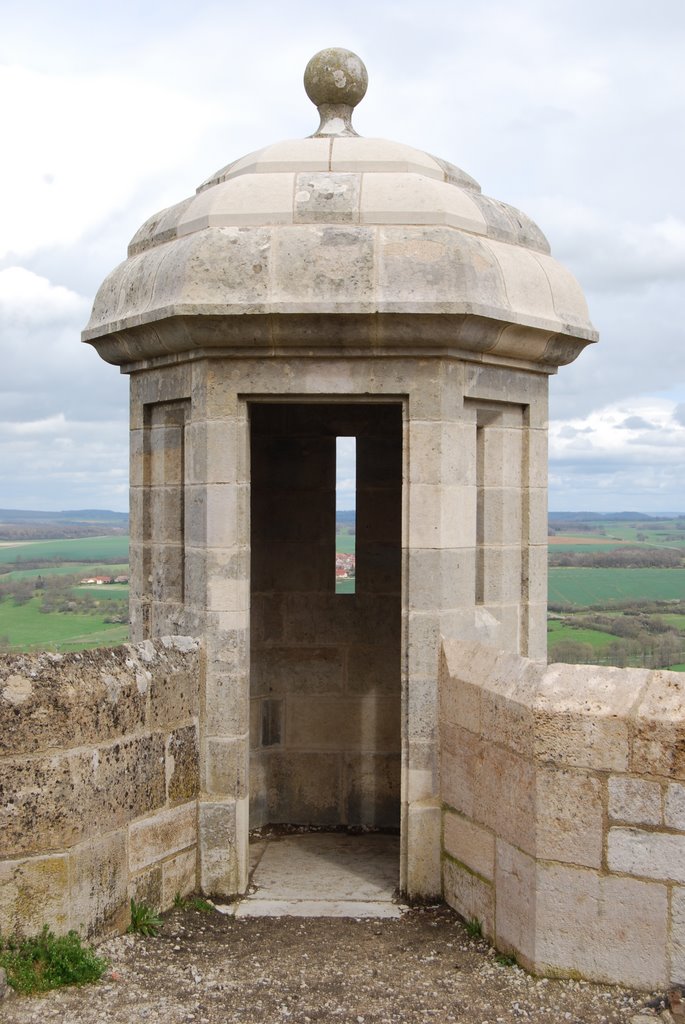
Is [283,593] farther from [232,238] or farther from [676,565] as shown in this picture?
[676,565]

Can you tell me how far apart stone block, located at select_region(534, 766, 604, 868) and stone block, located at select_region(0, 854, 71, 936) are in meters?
2.04

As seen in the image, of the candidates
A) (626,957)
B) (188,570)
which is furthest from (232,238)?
(626,957)

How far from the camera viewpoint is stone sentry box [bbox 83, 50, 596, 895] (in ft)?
16.6

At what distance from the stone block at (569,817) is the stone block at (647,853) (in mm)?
64

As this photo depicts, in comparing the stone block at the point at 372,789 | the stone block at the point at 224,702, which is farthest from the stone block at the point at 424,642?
the stone block at the point at 372,789

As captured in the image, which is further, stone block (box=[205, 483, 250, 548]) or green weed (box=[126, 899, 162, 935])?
stone block (box=[205, 483, 250, 548])

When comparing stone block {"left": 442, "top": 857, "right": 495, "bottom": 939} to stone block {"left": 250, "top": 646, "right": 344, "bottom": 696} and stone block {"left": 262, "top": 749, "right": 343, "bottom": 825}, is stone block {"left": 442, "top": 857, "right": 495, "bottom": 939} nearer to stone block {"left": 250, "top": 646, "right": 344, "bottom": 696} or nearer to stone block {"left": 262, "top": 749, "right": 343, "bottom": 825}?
stone block {"left": 262, "top": 749, "right": 343, "bottom": 825}

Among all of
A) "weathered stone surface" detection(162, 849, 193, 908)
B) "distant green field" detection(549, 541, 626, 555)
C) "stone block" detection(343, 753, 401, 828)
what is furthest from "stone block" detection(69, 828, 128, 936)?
"distant green field" detection(549, 541, 626, 555)

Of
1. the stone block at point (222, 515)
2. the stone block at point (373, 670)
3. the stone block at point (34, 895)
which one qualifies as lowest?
the stone block at point (34, 895)

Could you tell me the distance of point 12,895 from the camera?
434 cm

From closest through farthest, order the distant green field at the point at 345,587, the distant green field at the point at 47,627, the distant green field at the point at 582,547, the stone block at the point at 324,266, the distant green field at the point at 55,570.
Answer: the stone block at the point at 324,266 < the distant green field at the point at 345,587 < the distant green field at the point at 47,627 < the distant green field at the point at 582,547 < the distant green field at the point at 55,570

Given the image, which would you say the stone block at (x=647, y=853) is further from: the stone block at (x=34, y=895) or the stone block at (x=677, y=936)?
the stone block at (x=34, y=895)

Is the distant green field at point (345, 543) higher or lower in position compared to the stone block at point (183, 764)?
higher

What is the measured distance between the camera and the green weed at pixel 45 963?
14.1 feet
